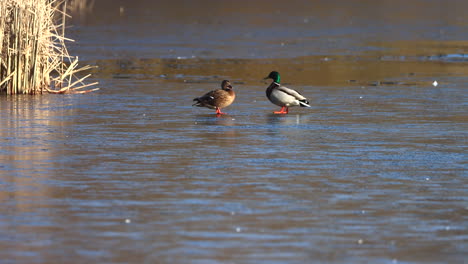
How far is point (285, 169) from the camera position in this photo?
1075 centimetres

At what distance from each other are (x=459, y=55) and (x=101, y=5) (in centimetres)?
2747

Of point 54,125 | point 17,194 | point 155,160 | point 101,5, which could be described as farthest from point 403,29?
point 17,194

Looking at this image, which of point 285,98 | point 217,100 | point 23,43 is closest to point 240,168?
point 217,100

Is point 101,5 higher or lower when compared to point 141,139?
higher

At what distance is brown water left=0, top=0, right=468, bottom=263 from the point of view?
738 cm

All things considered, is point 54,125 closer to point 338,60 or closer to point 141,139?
point 141,139

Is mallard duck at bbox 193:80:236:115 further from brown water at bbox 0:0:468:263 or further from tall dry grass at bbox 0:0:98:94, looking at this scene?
tall dry grass at bbox 0:0:98:94

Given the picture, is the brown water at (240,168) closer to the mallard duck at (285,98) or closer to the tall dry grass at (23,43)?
the mallard duck at (285,98)

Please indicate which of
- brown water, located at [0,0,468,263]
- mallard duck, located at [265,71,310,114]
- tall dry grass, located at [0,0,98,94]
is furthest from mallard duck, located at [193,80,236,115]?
tall dry grass, located at [0,0,98,94]

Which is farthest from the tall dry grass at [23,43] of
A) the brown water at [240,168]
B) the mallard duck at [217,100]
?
the mallard duck at [217,100]

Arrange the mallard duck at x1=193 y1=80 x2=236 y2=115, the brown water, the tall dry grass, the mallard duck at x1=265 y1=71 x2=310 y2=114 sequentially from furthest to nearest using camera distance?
the tall dry grass → the mallard duck at x1=265 y1=71 x2=310 y2=114 → the mallard duck at x1=193 y1=80 x2=236 y2=115 → the brown water

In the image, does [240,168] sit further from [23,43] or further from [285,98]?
[23,43]

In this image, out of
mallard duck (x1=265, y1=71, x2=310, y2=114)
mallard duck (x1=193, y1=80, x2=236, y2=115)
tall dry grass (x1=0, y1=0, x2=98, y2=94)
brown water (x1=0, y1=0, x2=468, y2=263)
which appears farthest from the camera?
tall dry grass (x1=0, y1=0, x2=98, y2=94)

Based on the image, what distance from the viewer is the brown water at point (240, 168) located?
24.2ft
